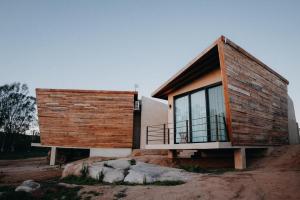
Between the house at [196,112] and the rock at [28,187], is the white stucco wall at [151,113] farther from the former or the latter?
the rock at [28,187]

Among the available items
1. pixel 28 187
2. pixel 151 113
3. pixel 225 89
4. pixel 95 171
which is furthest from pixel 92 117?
pixel 225 89

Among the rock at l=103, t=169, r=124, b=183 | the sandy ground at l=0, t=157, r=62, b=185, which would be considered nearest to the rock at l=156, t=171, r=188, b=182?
the rock at l=103, t=169, r=124, b=183

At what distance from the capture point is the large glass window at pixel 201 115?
9.27 meters

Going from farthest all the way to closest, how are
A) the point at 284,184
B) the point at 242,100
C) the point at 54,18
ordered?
the point at 54,18
the point at 242,100
the point at 284,184

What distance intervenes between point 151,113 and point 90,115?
15.7 feet

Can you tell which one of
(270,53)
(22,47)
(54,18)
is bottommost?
(270,53)

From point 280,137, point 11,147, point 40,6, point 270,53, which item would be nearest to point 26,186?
point 40,6

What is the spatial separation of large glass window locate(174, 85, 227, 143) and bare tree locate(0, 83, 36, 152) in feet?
103

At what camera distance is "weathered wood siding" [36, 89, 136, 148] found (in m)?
14.9

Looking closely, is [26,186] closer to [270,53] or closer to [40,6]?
[40,6]

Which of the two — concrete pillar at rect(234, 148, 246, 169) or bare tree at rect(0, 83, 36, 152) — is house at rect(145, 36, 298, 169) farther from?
bare tree at rect(0, 83, 36, 152)

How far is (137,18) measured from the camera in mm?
13844

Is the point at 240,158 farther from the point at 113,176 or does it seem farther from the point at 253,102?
the point at 113,176

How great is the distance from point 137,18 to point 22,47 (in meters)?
8.60
